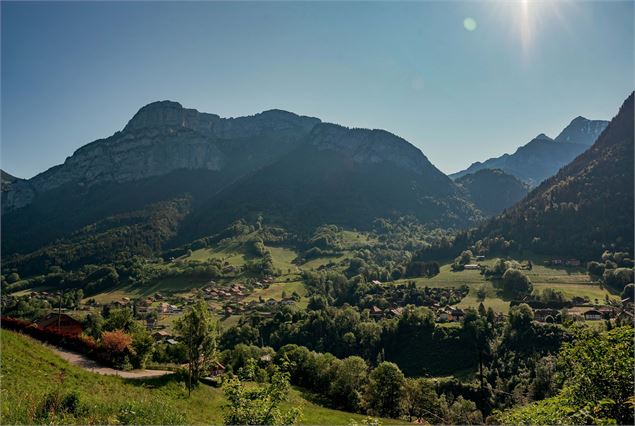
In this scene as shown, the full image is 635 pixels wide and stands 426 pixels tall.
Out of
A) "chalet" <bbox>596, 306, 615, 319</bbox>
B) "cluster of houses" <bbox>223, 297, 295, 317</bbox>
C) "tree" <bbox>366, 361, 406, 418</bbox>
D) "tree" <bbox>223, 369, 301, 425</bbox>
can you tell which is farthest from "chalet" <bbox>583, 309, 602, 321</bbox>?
"tree" <bbox>223, 369, 301, 425</bbox>

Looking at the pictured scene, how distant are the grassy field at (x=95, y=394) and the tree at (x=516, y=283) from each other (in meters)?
109

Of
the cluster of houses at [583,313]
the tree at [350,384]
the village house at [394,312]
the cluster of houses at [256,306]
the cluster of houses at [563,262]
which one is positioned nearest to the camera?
the tree at [350,384]

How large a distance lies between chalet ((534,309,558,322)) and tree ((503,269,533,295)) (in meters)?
21.5

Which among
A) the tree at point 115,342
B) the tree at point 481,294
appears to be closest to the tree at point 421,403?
the tree at point 115,342

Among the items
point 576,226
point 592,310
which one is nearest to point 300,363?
point 592,310

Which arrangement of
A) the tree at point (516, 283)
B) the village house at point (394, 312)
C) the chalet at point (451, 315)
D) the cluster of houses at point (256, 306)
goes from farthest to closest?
the cluster of houses at point (256, 306) < the tree at point (516, 283) < the village house at point (394, 312) < the chalet at point (451, 315)

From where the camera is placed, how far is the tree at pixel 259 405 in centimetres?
1176

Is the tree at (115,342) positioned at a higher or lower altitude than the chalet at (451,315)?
higher

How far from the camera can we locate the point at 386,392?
162 ft

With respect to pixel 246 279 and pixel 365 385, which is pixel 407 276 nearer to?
pixel 246 279

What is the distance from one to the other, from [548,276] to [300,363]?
121 metres

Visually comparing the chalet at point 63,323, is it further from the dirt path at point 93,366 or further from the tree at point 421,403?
the tree at point 421,403

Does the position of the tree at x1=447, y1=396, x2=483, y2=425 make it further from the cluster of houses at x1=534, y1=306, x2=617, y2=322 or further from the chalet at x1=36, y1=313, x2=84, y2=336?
the chalet at x1=36, y1=313, x2=84, y2=336

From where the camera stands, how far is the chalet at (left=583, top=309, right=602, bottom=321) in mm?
94844
